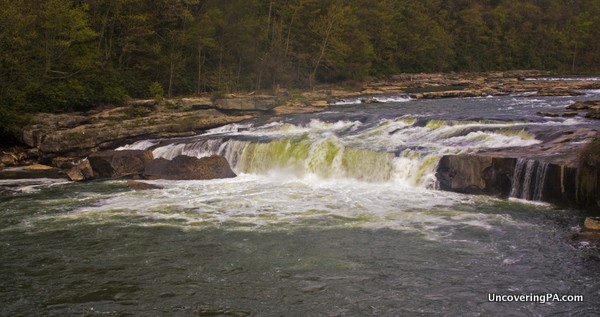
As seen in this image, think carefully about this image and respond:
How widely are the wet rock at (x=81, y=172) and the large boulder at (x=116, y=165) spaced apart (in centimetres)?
25

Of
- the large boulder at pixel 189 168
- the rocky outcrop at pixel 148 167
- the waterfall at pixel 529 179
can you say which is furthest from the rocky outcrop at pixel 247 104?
the waterfall at pixel 529 179

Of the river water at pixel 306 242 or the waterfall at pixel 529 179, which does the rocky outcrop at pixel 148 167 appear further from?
the waterfall at pixel 529 179

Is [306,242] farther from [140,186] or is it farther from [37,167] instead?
[37,167]

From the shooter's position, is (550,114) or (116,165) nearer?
(116,165)

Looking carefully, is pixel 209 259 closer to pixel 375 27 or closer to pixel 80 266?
pixel 80 266

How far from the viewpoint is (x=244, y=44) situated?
→ 149ft

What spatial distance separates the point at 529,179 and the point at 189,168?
13.7 metres

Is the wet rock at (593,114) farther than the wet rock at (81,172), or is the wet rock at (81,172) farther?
the wet rock at (593,114)

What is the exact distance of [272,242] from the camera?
45.0 ft

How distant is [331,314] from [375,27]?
59.9 metres

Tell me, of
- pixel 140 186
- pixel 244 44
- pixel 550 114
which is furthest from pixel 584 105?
pixel 244 44

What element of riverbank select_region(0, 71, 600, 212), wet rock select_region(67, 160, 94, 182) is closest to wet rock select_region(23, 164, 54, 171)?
riverbank select_region(0, 71, 600, 212)

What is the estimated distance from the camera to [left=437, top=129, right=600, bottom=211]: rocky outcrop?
16.1m

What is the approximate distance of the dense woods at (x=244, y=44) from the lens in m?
30.6
